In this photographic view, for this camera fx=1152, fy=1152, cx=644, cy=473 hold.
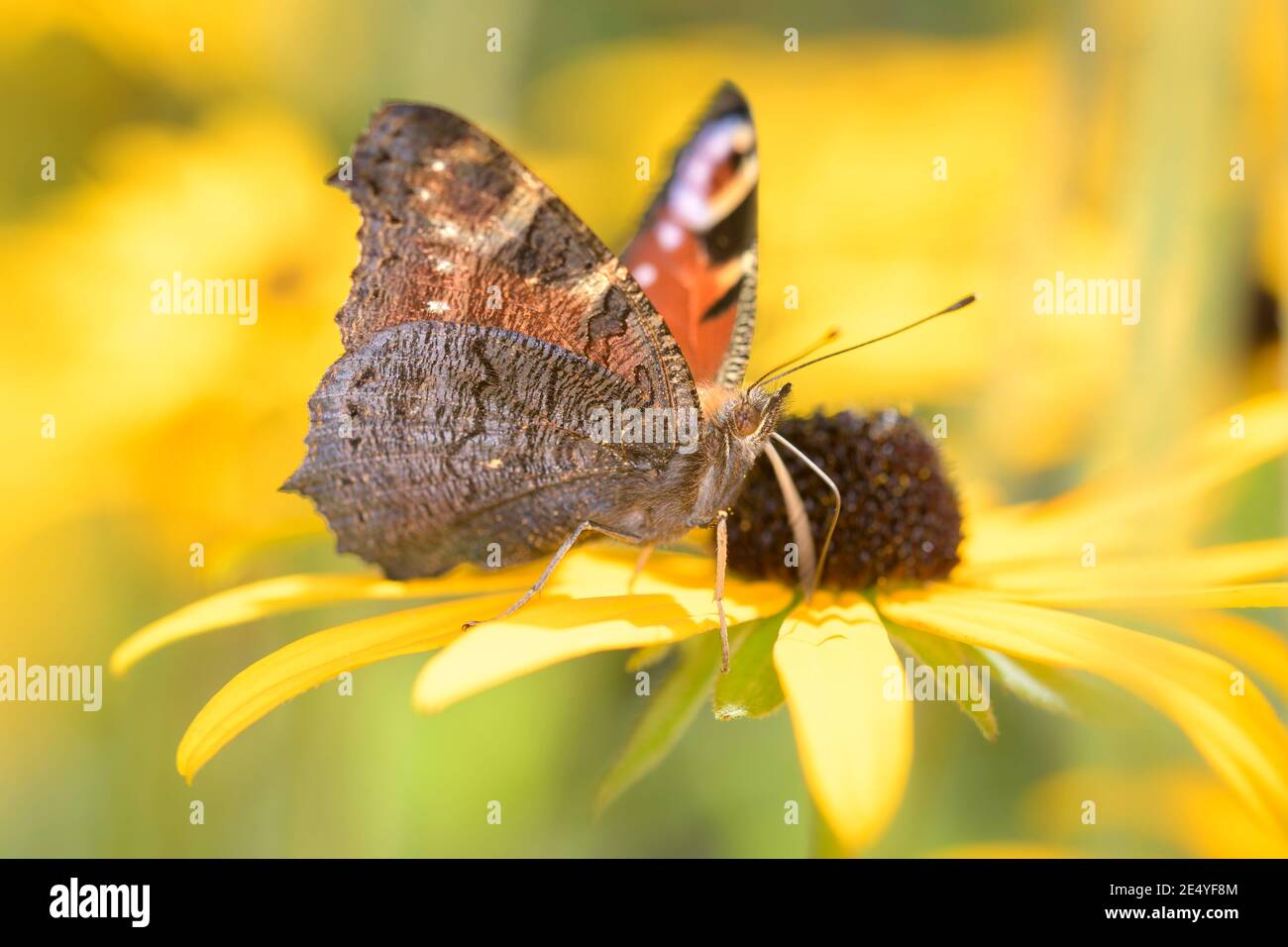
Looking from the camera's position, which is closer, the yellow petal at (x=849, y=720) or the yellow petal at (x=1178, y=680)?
the yellow petal at (x=849, y=720)

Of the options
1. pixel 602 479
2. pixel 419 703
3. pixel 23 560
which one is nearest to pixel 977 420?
pixel 602 479

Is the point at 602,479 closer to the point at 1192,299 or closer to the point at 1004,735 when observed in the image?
the point at 1192,299

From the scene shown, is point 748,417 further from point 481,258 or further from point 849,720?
point 849,720

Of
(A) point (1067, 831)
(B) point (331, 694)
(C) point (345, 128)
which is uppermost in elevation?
(C) point (345, 128)

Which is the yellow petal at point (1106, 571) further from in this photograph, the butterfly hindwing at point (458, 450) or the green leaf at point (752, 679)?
the butterfly hindwing at point (458, 450)

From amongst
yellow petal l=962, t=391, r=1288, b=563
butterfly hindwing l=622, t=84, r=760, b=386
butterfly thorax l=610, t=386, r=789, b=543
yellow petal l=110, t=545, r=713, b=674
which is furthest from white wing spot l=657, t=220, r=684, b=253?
yellow petal l=962, t=391, r=1288, b=563


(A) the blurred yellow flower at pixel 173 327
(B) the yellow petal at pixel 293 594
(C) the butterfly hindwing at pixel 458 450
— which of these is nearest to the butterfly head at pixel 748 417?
(C) the butterfly hindwing at pixel 458 450

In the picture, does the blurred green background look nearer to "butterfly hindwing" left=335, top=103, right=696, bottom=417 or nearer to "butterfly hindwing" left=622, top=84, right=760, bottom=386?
"butterfly hindwing" left=622, top=84, right=760, bottom=386
